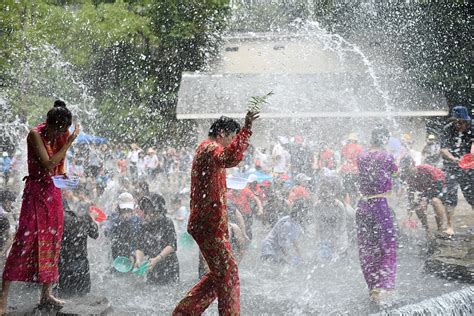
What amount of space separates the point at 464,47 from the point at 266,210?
1762 cm

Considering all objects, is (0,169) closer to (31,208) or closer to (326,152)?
(326,152)

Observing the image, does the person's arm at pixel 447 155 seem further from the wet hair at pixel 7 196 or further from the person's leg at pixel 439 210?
the wet hair at pixel 7 196

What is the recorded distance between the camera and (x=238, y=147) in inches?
168

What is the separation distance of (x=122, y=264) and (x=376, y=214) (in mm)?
2849

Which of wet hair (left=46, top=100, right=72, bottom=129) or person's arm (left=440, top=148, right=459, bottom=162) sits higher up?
wet hair (left=46, top=100, right=72, bottom=129)

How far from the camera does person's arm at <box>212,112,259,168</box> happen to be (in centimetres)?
424

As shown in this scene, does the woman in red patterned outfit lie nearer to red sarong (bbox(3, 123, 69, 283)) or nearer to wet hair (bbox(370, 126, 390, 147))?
red sarong (bbox(3, 123, 69, 283))

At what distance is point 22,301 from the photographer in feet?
19.0

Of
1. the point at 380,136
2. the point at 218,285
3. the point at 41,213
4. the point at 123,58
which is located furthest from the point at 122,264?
the point at 123,58

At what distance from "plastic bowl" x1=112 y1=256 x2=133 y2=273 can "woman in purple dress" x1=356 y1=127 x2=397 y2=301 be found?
258cm

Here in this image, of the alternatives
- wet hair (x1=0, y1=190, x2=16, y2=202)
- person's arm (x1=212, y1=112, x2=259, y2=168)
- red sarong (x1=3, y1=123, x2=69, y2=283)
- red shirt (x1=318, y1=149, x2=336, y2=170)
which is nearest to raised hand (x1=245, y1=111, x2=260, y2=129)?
person's arm (x1=212, y1=112, x2=259, y2=168)

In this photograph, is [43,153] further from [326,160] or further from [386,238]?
[326,160]

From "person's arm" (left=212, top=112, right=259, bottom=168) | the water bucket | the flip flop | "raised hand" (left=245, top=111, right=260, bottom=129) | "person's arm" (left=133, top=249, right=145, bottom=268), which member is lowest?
the water bucket

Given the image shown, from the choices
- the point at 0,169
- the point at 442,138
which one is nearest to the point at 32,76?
the point at 0,169
